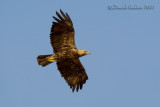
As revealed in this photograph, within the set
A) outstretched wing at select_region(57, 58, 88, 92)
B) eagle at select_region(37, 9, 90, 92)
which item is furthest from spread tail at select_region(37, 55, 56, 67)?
outstretched wing at select_region(57, 58, 88, 92)

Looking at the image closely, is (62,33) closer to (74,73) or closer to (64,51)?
(64,51)

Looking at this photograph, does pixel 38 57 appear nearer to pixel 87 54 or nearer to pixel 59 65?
pixel 59 65

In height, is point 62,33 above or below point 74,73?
above

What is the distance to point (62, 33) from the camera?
19.0 meters

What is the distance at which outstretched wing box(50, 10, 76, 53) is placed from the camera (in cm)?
1883

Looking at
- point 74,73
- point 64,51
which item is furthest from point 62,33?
point 74,73

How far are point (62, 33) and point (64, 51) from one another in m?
0.84

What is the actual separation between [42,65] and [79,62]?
1.84 metres

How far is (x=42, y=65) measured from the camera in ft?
61.8

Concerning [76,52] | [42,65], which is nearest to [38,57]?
[42,65]

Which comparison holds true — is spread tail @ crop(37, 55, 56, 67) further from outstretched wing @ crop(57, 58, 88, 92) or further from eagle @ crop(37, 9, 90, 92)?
outstretched wing @ crop(57, 58, 88, 92)

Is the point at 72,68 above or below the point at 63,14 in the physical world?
below

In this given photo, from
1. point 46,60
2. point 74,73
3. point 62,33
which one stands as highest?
point 62,33

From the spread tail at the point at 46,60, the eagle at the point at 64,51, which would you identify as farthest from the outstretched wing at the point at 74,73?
the spread tail at the point at 46,60
